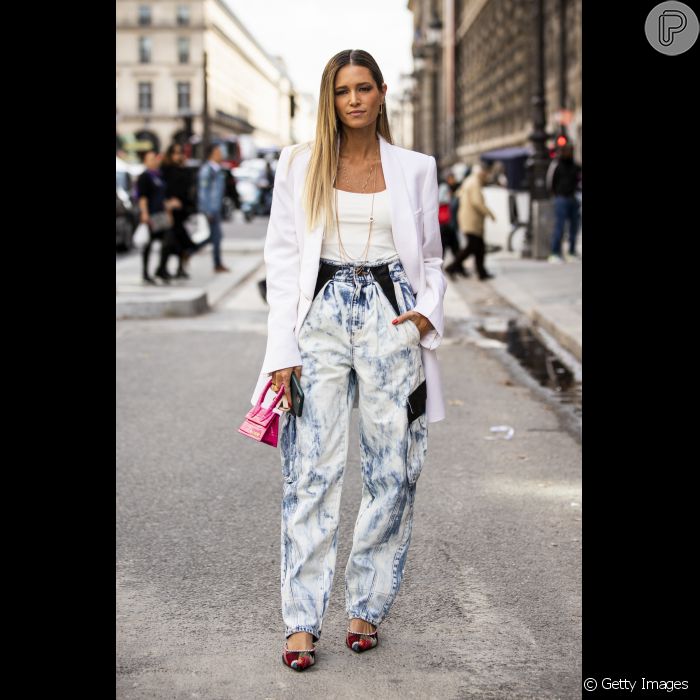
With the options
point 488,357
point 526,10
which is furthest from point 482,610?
point 526,10

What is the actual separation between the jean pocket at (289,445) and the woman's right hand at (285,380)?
0.24 ft

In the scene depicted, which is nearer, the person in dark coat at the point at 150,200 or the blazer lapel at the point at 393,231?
the blazer lapel at the point at 393,231

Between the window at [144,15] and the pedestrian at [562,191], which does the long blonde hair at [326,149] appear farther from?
the window at [144,15]

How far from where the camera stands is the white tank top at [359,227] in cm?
366

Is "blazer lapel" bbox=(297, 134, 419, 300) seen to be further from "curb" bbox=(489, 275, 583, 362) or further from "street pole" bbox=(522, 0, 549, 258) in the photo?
"street pole" bbox=(522, 0, 549, 258)

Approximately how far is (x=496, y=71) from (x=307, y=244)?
1685 inches

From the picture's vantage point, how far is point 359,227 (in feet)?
12.1

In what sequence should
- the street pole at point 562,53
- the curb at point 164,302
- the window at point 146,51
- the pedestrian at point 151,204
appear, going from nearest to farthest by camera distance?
1. the curb at point 164,302
2. the pedestrian at point 151,204
3. the street pole at point 562,53
4. the window at point 146,51

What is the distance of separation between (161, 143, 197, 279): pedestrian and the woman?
1302 centimetres

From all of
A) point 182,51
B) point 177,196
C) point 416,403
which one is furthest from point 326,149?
point 182,51

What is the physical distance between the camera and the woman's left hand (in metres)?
3.64

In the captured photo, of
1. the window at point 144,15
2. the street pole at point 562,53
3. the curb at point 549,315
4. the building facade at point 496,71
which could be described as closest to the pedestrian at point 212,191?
the curb at point 549,315
